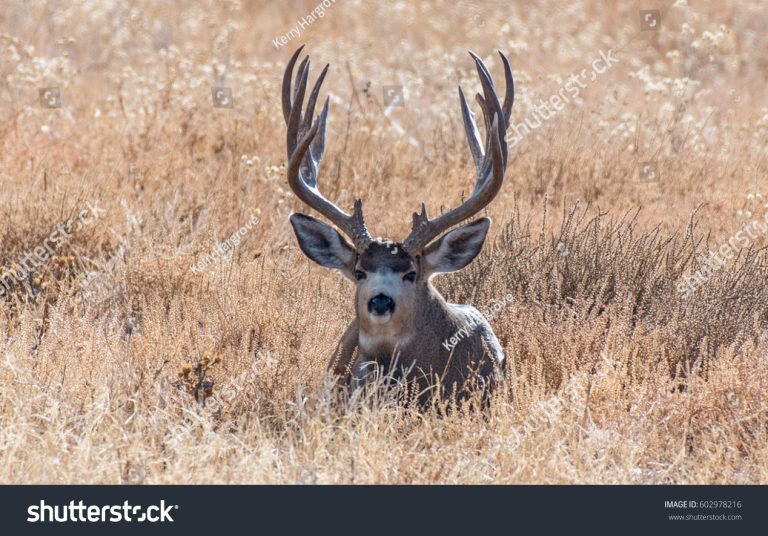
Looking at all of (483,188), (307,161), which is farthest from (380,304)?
(307,161)

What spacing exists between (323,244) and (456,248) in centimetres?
70

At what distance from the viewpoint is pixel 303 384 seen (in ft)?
21.6

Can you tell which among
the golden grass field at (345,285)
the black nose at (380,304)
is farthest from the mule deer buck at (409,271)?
the golden grass field at (345,285)

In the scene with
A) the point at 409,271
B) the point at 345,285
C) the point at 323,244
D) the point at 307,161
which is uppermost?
the point at 307,161

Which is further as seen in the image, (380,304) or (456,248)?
(456,248)

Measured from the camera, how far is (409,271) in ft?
20.9

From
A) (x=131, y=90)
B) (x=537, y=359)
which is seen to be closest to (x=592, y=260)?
(x=537, y=359)

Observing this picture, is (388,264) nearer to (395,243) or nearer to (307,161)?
(395,243)

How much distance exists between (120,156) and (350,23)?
8.47m

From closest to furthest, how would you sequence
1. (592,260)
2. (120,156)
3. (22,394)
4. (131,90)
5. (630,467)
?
1. (630,467)
2. (22,394)
3. (592,260)
4. (120,156)
5. (131,90)

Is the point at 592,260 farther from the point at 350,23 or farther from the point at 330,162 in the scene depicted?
the point at 350,23

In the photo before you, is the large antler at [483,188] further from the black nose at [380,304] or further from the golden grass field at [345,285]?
the golden grass field at [345,285]

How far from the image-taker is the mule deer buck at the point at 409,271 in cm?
634

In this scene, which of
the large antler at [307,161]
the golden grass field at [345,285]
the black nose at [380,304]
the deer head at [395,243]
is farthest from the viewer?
the large antler at [307,161]
